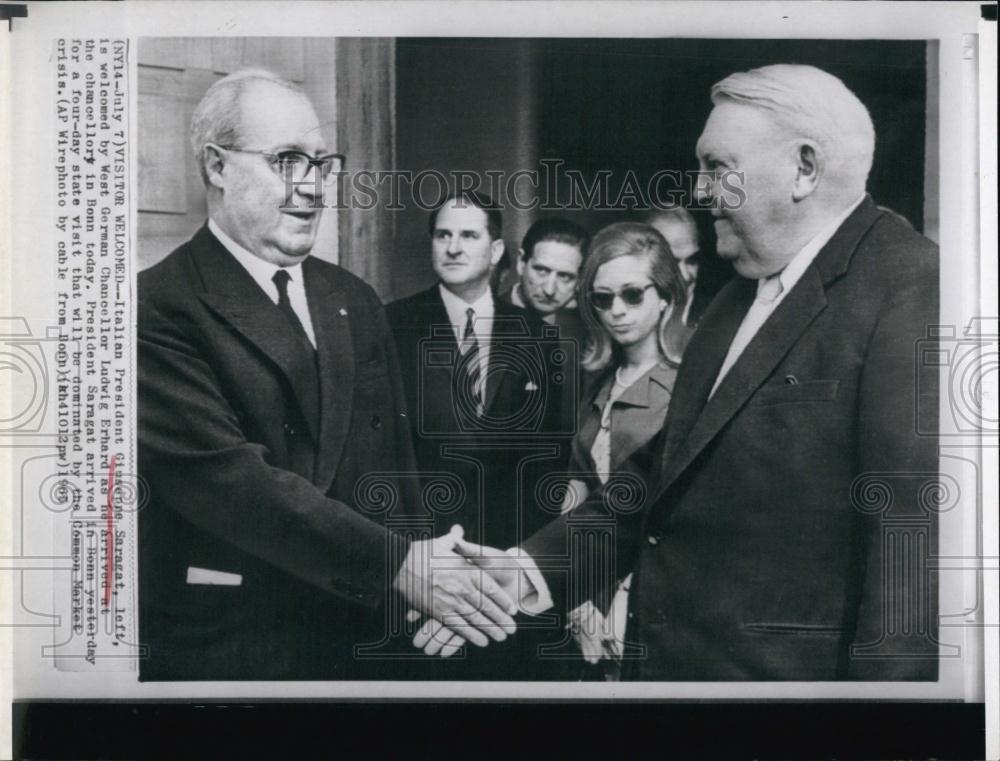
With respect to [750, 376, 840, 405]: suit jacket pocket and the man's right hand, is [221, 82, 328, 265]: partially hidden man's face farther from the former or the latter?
[750, 376, 840, 405]: suit jacket pocket

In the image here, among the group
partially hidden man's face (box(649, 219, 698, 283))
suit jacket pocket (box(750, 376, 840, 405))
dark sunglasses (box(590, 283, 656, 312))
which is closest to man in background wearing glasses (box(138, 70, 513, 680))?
dark sunglasses (box(590, 283, 656, 312))

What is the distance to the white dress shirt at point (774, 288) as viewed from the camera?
3146mm

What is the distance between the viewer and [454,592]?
10.4 ft

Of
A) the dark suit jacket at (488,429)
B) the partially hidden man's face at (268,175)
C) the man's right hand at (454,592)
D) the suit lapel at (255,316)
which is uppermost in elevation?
the partially hidden man's face at (268,175)

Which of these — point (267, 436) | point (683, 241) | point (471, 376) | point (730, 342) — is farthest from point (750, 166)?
point (267, 436)

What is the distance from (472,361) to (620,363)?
17.7 inches

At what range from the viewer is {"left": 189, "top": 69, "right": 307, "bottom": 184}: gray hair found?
10.3 ft

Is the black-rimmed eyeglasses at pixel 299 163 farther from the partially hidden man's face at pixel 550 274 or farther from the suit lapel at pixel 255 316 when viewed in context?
the partially hidden man's face at pixel 550 274

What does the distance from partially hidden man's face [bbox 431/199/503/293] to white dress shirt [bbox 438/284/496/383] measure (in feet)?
0.10

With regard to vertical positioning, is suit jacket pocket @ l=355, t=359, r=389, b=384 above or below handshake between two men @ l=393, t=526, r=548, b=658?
above

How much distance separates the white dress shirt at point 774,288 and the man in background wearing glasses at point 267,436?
104 centimetres

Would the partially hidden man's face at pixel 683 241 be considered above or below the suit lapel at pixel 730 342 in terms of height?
above

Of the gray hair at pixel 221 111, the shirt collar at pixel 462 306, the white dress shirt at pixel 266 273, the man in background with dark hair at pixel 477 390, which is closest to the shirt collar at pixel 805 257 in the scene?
the man in background with dark hair at pixel 477 390

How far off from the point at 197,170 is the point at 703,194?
5.05ft
